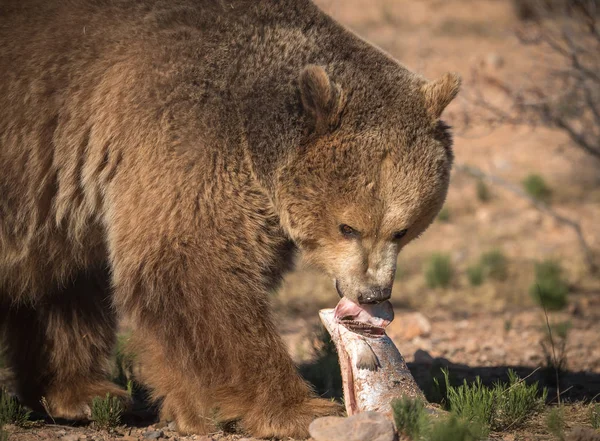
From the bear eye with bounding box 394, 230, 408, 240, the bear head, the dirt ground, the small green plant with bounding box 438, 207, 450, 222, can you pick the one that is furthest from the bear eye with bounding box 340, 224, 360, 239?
the small green plant with bounding box 438, 207, 450, 222

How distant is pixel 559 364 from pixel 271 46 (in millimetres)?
2826

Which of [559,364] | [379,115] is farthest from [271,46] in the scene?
[559,364]

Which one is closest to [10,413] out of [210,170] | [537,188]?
[210,170]

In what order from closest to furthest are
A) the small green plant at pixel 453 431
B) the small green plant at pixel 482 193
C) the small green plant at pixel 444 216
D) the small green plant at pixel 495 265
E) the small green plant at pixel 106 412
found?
the small green plant at pixel 453 431 < the small green plant at pixel 106 412 < the small green plant at pixel 495 265 < the small green plant at pixel 444 216 < the small green plant at pixel 482 193

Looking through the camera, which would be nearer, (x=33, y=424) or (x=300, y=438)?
(x=300, y=438)

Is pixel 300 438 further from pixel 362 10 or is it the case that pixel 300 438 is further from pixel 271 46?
pixel 362 10

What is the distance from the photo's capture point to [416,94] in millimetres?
4504

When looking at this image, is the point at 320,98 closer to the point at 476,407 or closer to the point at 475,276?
the point at 476,407

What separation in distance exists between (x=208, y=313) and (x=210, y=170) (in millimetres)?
692

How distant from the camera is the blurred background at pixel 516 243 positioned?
6828 mm

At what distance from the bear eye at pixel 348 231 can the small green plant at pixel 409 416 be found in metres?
0.89

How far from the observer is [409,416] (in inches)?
153

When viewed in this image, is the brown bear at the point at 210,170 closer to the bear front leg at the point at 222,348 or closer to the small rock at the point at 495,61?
the bear front leg at the point at 222,348

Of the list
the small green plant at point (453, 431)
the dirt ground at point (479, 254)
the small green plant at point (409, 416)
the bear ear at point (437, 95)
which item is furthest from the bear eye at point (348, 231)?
the small green plant at point (453, 431)
